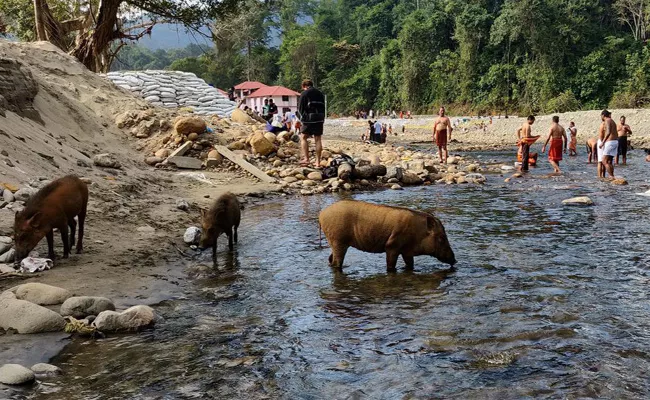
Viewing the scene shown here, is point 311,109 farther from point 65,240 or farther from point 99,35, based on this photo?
point 99,35

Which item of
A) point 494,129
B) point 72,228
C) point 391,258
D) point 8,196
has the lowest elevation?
point 391,258

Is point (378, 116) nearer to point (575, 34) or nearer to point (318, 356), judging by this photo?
point (575, 34)

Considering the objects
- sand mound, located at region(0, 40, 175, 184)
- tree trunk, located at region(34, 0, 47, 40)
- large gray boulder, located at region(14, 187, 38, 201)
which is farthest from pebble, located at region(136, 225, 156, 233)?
tree trunk, located at region(34, 0, 47, 40)

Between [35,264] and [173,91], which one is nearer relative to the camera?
[35,264]

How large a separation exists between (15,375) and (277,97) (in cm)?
7143

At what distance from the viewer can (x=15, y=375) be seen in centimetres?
491

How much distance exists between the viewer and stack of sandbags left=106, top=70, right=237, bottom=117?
33250 millimetres

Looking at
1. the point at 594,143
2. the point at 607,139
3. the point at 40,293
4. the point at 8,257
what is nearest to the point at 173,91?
the point at 594,143

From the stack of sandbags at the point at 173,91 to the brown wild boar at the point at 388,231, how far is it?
81.0ft

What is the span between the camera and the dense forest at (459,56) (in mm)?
61875

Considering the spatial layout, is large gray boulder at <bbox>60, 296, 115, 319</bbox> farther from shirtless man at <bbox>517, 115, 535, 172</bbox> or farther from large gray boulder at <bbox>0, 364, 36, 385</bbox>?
shirtless man at <bbox>517, 115, 535, 172</bbox>

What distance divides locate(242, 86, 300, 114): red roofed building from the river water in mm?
63892

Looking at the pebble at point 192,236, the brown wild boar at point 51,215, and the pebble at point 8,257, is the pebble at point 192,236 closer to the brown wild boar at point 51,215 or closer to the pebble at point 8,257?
the brown wild boar at point 51,215

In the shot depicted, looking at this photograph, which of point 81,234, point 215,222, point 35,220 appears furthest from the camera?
point 215,222
